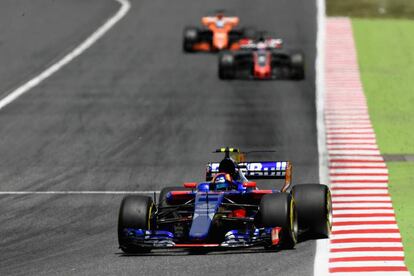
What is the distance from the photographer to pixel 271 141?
3306 cm

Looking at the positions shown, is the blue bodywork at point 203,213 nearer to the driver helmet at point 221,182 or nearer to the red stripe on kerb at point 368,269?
the driver helmet at point 221,182

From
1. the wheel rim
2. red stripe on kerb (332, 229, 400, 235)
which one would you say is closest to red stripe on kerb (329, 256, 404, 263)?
the wheel rim

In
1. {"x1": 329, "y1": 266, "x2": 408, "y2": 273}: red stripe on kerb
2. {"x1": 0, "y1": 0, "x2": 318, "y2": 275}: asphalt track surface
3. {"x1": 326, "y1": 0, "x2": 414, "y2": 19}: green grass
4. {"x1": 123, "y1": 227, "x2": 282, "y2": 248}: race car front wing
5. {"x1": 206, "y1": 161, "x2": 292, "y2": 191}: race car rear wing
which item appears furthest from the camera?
{"x1": 326, "y1": 0, "x2": 414, "y2": 19}: green grass

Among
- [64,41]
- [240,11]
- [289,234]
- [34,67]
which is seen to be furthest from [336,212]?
[240,11]

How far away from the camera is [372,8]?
5809cm

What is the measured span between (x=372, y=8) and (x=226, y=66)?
17.7 meters

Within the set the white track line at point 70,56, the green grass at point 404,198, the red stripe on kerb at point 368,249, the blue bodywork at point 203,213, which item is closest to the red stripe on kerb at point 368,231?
the green grass at point 404,198

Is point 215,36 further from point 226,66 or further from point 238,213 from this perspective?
point 238,213

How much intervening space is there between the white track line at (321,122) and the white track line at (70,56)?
878 centimetres

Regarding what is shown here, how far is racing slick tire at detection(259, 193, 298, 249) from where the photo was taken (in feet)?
66.9

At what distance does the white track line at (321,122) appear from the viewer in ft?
66.7

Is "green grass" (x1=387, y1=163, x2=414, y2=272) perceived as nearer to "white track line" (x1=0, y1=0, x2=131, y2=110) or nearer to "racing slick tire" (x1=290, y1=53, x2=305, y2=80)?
"racing slick tire" (x1=290, y1=53, x2=305, y2=80)

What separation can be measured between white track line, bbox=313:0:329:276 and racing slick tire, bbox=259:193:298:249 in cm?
64

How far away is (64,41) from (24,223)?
89.9 ft
